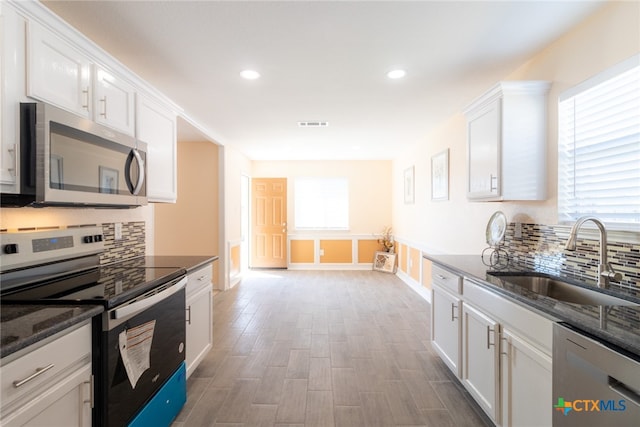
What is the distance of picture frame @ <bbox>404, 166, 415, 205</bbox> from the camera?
16.5 feet

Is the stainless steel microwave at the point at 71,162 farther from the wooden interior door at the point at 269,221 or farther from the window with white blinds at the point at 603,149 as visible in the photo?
the wooden interior door at the point at 269,221

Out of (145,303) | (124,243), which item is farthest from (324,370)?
(124,243)

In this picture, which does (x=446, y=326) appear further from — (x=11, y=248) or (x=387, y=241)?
(x=387, y=241)

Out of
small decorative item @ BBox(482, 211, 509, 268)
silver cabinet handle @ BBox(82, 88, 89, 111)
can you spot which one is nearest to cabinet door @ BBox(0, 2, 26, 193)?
silver cabinet handle @ BBox(82, 88, 89, 111)

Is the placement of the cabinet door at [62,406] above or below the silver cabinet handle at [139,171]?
below

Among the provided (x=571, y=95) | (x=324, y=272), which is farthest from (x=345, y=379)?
(x=324, y=272)

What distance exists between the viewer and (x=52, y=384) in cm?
98

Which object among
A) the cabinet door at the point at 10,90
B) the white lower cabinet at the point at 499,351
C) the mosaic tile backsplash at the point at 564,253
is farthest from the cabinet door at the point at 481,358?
the cabinet door at the point at 10,90

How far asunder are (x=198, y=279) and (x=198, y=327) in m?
0.38

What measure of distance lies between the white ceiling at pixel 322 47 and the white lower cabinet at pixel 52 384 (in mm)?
1772

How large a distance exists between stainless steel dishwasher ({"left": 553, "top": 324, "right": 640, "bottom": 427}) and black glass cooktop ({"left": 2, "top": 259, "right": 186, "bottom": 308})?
188cm

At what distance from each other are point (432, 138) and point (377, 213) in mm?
2567

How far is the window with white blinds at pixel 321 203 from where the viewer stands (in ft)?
21.2

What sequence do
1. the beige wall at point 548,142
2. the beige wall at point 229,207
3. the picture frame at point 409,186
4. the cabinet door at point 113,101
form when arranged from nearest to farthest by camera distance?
1. the beige wall at point 548,142
2. the cabinet door at point 113,101
3. the beige wall at point 229,207
4. the picture frame at point 409,186
